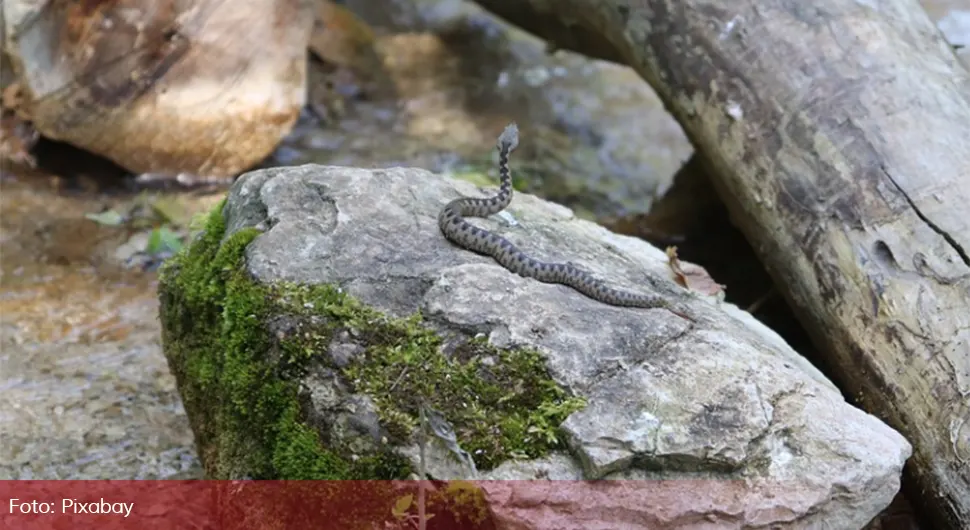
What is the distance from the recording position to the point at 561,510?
3.71 m

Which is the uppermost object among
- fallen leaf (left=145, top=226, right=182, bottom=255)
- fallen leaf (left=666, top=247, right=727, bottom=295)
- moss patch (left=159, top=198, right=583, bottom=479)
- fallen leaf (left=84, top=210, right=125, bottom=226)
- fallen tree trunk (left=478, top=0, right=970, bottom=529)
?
fallen tree trunk (left=478, top=0, right=970, bottom=529)

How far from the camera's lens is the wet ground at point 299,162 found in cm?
586

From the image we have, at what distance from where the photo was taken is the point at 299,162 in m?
10.1

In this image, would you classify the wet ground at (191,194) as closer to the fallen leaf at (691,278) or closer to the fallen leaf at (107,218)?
the fallen leaf at (107,218)

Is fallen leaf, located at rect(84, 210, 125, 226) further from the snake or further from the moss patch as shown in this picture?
the snake

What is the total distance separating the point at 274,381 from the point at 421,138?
702cm

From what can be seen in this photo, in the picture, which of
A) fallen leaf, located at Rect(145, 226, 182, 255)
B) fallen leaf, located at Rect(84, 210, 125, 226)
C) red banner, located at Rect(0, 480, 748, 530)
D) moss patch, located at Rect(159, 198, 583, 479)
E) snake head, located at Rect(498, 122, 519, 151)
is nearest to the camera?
red banner, located at Rect(0, 480, 748, 530)

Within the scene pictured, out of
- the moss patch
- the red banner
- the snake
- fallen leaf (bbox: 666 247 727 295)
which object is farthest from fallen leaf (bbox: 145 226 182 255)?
fallen leaf (bbox: 666 247 727 295)

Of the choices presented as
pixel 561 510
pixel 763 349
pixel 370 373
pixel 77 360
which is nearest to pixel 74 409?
pixel 77 360

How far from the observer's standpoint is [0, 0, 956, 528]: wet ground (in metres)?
5.86

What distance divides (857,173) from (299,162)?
591cm

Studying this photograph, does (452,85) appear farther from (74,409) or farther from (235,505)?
(235,505)

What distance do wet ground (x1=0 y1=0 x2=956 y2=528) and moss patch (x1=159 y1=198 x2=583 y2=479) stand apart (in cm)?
136

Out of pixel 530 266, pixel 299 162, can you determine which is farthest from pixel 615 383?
pixel 299 162
